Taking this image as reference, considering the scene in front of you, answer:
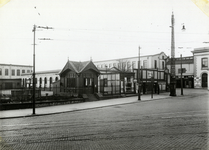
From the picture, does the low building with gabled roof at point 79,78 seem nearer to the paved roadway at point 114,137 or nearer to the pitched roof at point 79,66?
the pitched roof at point 79,66

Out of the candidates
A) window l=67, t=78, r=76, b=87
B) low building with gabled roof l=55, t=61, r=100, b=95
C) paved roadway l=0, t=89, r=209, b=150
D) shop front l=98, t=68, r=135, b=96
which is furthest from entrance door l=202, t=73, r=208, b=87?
paved roadway l=0, t=89, r=209, b=150

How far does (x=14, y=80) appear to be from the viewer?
53.6 metres

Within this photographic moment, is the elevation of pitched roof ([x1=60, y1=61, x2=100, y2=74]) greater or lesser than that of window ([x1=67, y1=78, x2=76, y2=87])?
greater

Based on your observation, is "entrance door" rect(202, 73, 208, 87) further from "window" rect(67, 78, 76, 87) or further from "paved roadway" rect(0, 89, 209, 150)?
"paved roadway" rect(0, 89, 209, 150)

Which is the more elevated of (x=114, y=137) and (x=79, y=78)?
(x=79, y=78)

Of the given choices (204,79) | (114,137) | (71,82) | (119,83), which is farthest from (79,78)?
(204,79)

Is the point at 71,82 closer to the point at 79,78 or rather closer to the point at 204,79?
the point at 79,78

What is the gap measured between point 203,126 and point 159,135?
3.32 m

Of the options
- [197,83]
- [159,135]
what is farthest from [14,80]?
[159,135]

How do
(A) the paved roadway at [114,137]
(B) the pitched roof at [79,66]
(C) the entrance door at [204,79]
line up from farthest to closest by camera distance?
(C) the entrance door at [204,79], (B) the pitched roof at [79,66], (A) the paved roadway at [114,137]

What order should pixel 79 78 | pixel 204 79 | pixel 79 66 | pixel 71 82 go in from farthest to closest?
pixel 204 79 → pixel 79 66 → pixel 71 82 → pixel 79 78

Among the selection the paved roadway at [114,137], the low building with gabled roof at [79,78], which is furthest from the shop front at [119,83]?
the paved roadway at [114,137]

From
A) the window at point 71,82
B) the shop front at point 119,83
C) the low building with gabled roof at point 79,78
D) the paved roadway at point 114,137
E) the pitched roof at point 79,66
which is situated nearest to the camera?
the paved roadway at point 114,137

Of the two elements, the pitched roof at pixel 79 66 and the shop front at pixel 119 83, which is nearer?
the pitched roof at pixel 79 66
